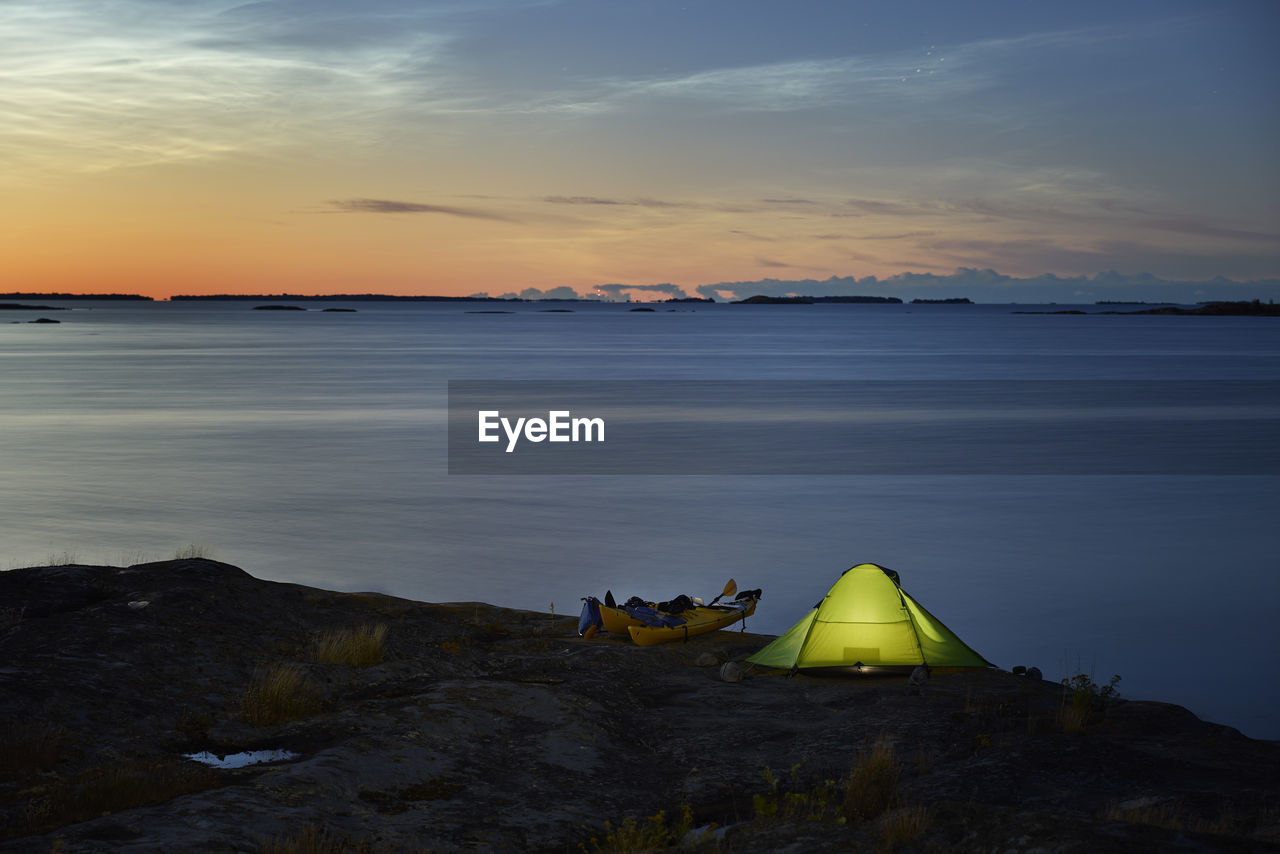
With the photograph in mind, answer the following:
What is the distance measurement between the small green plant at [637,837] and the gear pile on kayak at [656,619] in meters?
7.97

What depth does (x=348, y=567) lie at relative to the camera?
26375 millimetres

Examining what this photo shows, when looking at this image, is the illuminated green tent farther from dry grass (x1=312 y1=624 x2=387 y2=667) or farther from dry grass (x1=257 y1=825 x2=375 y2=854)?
dry grass (x1=257 y1=825 x2=375 y2=854)

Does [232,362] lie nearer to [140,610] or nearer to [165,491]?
[165,491]

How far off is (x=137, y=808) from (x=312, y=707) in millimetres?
3808

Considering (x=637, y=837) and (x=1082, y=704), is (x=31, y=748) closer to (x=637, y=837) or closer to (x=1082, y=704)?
(x=637, y=837)

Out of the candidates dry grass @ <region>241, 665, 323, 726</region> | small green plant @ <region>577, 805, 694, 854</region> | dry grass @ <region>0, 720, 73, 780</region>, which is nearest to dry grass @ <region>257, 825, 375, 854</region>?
small green plant @ <region>577, 805, 694, 854</region>

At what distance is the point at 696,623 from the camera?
Answer: 762 inches

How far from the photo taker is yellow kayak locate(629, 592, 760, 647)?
18.7m

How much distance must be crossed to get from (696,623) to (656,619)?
30.3 inches

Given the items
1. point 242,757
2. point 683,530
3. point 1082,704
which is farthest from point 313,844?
point 683,530

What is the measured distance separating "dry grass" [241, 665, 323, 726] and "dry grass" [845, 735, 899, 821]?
6.69 metres

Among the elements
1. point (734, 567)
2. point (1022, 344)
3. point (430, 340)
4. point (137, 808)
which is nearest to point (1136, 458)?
point (734, 567)

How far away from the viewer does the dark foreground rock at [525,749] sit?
9727mm

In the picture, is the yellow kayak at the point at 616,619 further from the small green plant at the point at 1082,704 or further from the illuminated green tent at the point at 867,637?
the small green plant at the point at 1082,704
